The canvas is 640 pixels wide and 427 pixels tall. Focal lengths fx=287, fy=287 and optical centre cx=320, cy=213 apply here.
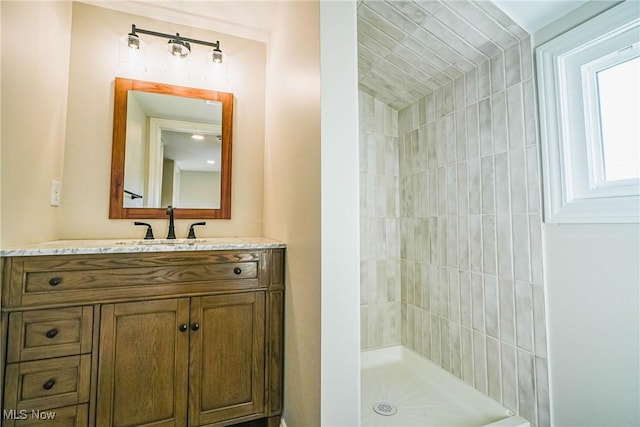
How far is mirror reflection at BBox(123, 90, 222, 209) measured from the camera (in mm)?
1785

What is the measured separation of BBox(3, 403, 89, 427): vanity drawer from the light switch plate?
98 cm

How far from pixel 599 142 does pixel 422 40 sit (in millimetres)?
1001

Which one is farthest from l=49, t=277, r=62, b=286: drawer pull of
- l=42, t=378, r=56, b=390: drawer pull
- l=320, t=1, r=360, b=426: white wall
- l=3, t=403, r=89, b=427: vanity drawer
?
l=320, t=1, r=360, b=426: white wall

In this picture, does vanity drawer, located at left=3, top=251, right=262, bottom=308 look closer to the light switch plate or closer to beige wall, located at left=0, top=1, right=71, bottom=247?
beige wall, located at left=0, top=1, right=71, bottom=247

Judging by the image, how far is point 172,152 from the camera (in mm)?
1869

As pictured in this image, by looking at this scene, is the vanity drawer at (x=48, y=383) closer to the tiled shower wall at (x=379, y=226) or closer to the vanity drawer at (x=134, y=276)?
the vanity drawer at (x=134, y=276)

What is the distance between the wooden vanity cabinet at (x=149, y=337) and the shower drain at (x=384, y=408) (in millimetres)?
623

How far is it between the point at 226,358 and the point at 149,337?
36cm

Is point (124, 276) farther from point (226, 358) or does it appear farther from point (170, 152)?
point (170, 152)

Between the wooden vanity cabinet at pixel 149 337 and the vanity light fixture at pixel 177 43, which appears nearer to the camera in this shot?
the wooden vanity cabinet at pixel 149 337

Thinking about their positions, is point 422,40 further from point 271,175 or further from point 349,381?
point 349,381

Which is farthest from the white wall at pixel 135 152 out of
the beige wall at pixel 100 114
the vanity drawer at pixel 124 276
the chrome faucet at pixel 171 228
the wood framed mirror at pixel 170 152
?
the vanity drawer at pixel 124 276

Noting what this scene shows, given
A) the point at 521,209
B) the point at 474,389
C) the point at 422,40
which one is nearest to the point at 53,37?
the point at 422,40

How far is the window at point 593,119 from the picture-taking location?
115 cm
